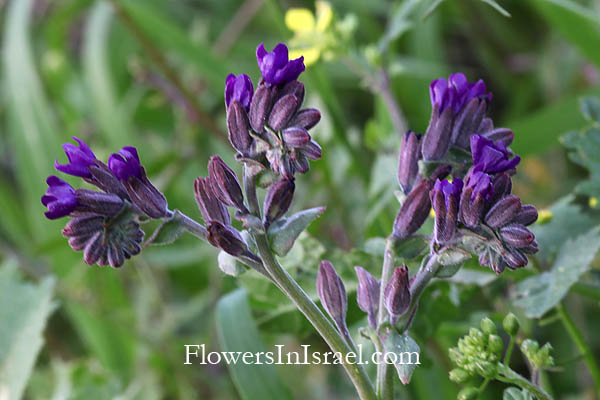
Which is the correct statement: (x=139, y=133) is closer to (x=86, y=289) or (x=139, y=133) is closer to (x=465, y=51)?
(x=86, y=289)

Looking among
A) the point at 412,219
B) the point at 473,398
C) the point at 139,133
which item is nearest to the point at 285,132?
the point at 412,219

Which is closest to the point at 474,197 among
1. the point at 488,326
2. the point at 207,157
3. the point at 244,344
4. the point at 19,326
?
the point at 488,326

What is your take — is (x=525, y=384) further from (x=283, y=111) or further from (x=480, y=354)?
(x=283, y=111)

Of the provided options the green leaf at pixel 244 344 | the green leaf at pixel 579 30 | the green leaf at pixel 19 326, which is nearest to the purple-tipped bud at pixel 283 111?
the green leaf at pixel 244 344

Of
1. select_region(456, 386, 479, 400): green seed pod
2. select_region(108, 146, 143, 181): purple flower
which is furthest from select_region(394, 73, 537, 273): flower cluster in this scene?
select_region(108, 146, 143, 181): purple flower

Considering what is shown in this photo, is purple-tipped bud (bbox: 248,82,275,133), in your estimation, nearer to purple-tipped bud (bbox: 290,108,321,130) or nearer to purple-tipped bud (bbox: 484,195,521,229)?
purple-tipped bud (bbox: 290,108,321,130)

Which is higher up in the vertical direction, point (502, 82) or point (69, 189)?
point (69, 189)
